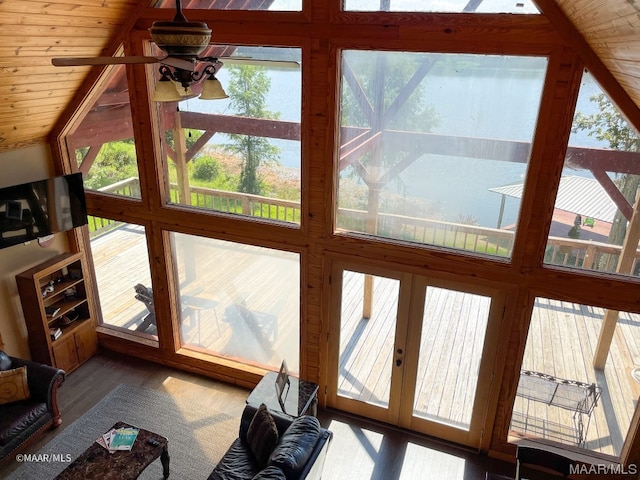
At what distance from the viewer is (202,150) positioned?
15.4ft

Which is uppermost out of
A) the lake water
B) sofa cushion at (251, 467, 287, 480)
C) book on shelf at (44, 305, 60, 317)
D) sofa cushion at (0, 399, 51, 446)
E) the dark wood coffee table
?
the lake water

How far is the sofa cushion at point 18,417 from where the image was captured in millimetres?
4209

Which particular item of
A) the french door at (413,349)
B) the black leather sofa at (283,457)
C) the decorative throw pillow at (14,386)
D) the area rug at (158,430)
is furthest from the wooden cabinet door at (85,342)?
the french door at (413,349)

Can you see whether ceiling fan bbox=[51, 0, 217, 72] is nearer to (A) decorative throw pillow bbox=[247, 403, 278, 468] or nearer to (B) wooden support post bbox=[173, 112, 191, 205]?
(B) wooden support post bbox=[173, 112, 191, 205]

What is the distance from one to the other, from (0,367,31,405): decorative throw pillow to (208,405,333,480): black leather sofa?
2118mm

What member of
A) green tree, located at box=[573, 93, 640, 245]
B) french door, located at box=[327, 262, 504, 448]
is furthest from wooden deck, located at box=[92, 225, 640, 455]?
green tree, located at box=[573, 93, 640, 245]

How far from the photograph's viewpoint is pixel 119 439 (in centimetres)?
400

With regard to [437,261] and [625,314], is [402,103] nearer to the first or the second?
[437,261]

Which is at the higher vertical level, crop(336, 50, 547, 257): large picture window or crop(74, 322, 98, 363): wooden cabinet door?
crop(336, 50, 547, 257): large picture window

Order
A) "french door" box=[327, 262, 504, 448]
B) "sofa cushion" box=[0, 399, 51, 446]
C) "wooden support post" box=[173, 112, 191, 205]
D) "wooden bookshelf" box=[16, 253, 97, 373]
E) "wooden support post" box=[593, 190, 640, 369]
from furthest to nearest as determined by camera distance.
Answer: "wooden bookshelf" box=[16, 253, 97, 373] → "wooden support post" box=[173, 112, 191, 205] → "french door" box=[327, 262, 504, 448] → "sofa cushion" box=[0, 399, 51, 446] → "wooden support post" box=[593, 190, 640, 369]

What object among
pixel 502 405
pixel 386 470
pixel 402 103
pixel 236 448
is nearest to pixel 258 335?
pixel 236 448

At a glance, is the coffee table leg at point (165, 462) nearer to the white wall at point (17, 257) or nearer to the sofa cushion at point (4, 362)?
the sofa cushion at point (4, 362)

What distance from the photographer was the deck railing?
12.3 feet

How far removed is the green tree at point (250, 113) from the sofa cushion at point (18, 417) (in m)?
2.79
